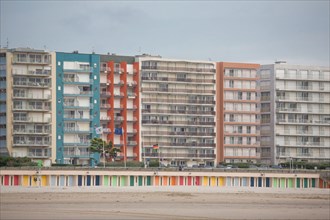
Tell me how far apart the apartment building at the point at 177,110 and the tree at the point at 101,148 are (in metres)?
9.05

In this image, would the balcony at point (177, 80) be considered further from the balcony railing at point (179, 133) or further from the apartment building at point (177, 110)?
the balcony railing at point (179, 133)

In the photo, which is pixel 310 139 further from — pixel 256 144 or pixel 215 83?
pixel 215 83

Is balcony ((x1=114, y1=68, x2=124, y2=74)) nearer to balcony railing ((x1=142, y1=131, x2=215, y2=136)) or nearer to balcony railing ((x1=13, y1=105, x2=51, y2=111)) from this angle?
balcony railing ((x1=142, y1=131, x2=215, y2=136))

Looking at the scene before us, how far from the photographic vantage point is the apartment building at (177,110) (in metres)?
176

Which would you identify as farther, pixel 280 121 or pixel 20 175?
pixel 280 121

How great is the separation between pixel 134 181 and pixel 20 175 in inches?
710

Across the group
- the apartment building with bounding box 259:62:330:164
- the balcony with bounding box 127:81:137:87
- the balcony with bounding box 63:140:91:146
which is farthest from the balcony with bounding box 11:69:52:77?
the apartment building with bounding box 259:62:330:164

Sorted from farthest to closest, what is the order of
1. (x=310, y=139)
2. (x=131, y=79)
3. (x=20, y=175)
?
(x=310, y=139) < (x=131, y=79) < (x=20, y=175)

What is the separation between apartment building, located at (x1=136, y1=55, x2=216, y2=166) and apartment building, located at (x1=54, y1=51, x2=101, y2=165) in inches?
407

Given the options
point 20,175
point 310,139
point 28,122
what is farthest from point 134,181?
point 310,139

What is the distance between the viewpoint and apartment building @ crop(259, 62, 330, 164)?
184 meters

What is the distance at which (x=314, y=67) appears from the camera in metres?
187

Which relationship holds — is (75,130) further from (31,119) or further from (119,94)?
(119,94)

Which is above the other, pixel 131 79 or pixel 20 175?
pixel 131 79
